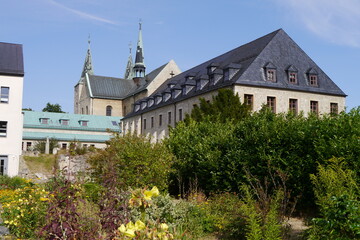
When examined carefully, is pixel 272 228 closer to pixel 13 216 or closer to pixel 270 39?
pixel 13 216

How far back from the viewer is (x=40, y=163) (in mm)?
35344

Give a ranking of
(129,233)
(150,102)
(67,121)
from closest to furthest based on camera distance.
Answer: (129,233), (150,102), (67,121)

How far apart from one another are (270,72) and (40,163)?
73.1 feet

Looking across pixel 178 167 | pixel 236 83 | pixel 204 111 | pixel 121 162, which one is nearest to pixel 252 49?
pixel 236 83

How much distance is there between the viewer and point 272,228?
762 centimetres

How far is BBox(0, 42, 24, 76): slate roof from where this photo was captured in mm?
28375

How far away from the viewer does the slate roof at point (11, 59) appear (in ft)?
93.1

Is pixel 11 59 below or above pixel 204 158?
above

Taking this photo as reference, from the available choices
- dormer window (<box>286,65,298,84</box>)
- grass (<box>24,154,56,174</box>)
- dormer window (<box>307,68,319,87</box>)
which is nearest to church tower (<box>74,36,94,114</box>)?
grass (<box>24,154,56,174</box>)

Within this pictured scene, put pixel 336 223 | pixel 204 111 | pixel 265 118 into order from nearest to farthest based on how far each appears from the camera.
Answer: pixel 336 223 → pixel 265 118 → pixel 204 111

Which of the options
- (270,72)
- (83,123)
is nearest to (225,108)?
(270,72)

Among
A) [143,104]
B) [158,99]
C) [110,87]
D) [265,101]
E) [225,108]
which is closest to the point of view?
[225,108]

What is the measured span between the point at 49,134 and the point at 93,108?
11.7m

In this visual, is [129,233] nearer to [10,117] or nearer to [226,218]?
[226,218]
